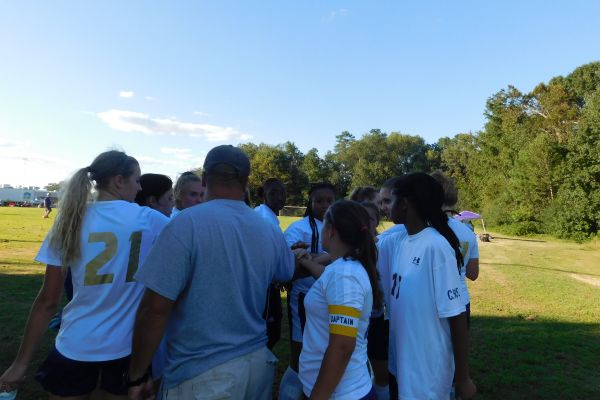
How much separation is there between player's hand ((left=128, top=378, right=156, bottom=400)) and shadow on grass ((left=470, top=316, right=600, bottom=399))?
3.97 metres

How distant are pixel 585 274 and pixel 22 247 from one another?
20215 mm

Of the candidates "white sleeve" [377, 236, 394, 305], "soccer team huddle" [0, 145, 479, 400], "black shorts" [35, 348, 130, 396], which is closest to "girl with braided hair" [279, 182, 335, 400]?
"white sleeve" [377, 236, 394, 305]

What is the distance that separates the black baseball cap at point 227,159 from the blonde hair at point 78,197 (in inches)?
30.3

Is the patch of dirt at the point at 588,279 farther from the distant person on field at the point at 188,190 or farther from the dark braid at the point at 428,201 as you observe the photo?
the distant person on field at the point at 188,190

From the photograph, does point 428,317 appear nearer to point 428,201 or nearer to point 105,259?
point 428,201

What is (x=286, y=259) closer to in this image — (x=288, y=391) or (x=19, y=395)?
(x=288, y=391)

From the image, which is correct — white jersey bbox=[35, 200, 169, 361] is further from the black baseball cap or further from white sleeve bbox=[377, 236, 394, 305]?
white sleeve bbox=[377, 236, 394, 305]

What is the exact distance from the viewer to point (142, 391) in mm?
2027

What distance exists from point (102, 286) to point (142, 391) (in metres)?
0.65

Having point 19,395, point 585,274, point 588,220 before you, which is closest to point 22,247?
point 19,395

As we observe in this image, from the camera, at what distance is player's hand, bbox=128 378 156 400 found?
2.00 metres

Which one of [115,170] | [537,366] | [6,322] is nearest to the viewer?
[115,170]

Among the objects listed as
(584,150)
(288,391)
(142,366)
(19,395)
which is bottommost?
(19,395)

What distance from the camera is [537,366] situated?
5.69 m
